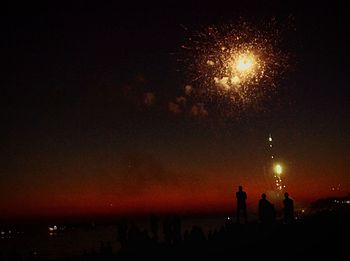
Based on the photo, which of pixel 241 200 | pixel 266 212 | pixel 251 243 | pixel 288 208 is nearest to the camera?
pixel 251 243

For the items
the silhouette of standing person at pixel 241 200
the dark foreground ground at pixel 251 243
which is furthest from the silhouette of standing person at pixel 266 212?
the silhouette of standing person at pixel 241 200

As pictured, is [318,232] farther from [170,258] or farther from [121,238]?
[121,238]

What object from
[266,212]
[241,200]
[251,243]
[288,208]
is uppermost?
[241,200]

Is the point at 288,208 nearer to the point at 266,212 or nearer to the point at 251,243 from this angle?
the point at 266,212

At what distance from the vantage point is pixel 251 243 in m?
16.3

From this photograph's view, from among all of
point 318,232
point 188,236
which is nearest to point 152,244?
point 188,236

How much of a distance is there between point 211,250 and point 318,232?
4.44 m

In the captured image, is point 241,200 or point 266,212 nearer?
point 266,212

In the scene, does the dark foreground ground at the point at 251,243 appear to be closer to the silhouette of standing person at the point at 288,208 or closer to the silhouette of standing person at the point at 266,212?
the silhouette of standing person at the point at 266,212

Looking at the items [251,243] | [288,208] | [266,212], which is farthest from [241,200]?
[251,243]

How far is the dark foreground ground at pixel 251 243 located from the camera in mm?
13509

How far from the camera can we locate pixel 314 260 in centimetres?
1231

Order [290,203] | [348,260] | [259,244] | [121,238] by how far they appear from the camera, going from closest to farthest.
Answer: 1. [348,260]
2. [259,244]
3. [290,203]
4. [121,238]

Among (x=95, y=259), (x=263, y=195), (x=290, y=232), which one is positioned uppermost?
(x=263, y=195)
